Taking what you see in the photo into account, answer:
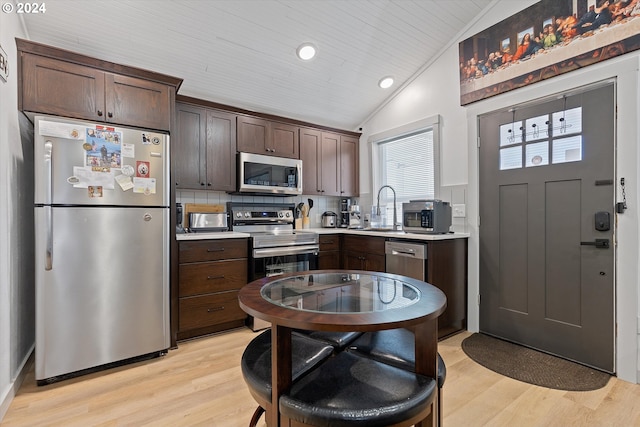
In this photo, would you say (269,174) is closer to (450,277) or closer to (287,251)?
(287,251)

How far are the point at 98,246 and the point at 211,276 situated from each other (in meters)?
0.91

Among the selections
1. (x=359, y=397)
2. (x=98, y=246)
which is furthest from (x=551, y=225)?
(x=98, y=246)

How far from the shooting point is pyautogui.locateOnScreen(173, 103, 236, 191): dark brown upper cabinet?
9.84ft

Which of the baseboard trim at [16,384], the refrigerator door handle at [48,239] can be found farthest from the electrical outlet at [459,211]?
the baseboard trim at [16,384]

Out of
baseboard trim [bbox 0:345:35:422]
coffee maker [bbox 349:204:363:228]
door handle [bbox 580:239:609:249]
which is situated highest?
coffee maker [bbox 349:204:363:228]

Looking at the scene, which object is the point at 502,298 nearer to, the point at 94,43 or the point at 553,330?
the point at 553,330

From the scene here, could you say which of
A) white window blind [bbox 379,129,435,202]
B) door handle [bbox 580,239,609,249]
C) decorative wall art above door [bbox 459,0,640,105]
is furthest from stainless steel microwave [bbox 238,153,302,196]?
door handle [bbox 580,239,609,249]

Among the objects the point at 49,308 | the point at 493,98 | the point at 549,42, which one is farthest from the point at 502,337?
the point at 49,308

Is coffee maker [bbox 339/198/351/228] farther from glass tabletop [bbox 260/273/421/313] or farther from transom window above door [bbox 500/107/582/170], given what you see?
glass tabletop [bbox 260/273/421/313]

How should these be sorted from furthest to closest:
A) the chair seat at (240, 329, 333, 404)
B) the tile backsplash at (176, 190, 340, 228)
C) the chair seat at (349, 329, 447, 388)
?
1. the tile backsplash at (176, 190, 340, 228)
2. the chair seat at (349, 329, 447, 388)
3. the chair seat at (240, 329, 333, 404)

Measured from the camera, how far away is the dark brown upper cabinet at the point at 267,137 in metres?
3.37

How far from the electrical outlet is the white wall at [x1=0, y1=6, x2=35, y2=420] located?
345cm

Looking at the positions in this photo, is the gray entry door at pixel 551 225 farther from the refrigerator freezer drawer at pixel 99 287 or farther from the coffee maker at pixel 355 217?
the refrigerator freezer drawer at pixel 99 287

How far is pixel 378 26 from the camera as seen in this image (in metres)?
2.86
